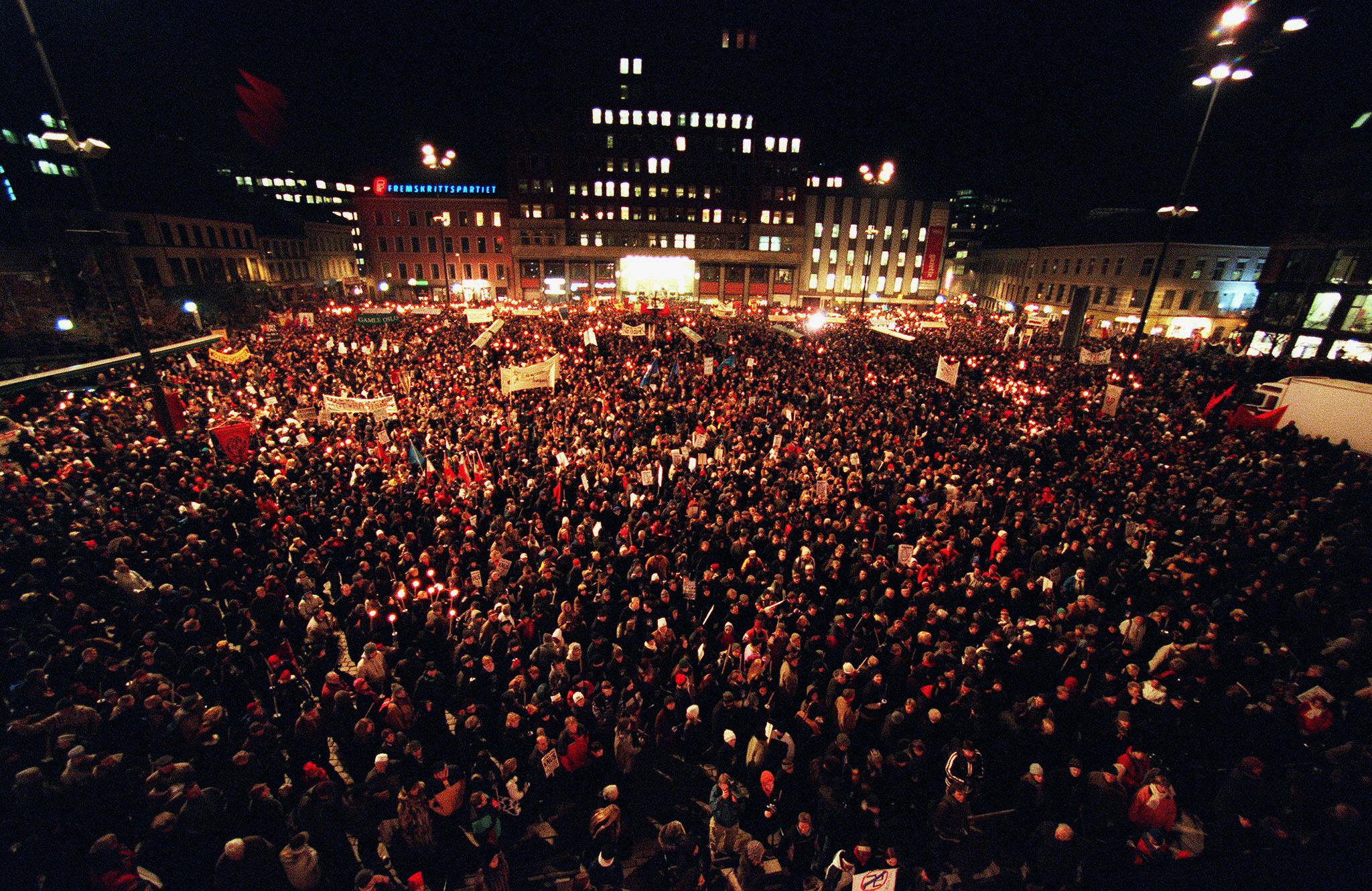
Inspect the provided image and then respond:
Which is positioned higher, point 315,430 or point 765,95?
point 765,95

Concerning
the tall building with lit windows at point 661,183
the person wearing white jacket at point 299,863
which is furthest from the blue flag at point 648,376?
the tall building with lit windows at point 661,183

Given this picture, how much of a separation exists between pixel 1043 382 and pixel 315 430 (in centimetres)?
2323

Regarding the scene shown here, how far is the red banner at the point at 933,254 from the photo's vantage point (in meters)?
64.4

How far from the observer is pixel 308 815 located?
15.9ft

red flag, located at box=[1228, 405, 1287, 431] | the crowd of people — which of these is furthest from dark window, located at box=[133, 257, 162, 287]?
red flag, located at box=[1228, 405, 1287, 431]

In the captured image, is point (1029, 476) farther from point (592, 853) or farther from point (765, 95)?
point (765, 95)

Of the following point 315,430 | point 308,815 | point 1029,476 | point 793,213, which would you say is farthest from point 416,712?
point 793,213

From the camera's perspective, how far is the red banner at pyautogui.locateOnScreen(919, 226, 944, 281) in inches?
2534

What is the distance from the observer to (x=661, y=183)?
60312mm

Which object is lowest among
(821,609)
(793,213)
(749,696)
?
(821,609)

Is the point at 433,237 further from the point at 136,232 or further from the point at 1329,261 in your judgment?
the point at 1329,261

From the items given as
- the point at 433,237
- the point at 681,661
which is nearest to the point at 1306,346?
the point at 681,661

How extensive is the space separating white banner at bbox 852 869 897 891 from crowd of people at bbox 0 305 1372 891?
0.04m

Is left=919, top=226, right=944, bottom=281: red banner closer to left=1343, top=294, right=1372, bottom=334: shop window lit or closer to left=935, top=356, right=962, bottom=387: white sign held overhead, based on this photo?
left=1343, top=294, right=1372, bottom=334: shop window lit
